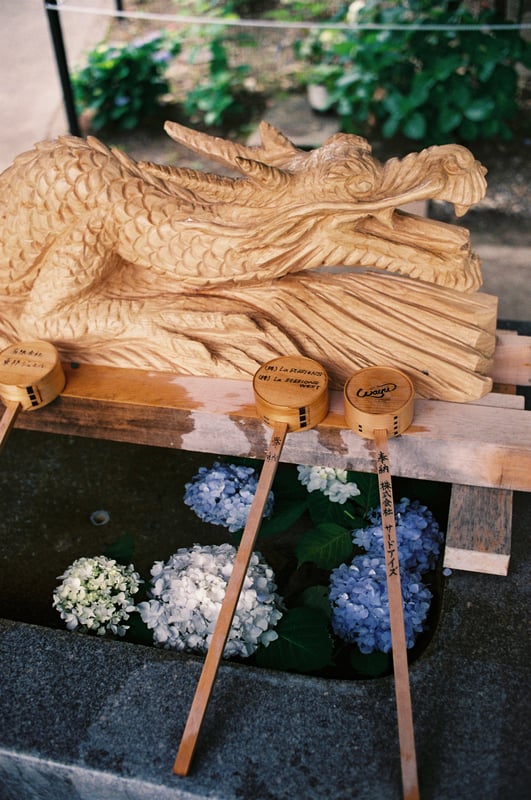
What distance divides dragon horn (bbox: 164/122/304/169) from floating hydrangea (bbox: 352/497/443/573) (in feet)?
3.39

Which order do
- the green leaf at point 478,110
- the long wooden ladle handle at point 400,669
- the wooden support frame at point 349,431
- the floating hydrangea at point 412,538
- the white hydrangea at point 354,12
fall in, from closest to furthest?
1. the long wooden ladle handle at point 400,669
2. the wooden support frame at point 349,431
3. the floating hydrangea at point 412,538
4. the green leaf at point 478,110
5. the white hydrangea at point 354,12

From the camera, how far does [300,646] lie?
1.79 metres

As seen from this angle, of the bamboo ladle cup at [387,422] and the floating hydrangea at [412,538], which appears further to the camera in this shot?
the floating hydrangea at [412,538]

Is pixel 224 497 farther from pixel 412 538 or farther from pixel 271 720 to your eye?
pixel 271 720

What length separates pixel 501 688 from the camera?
164 cm

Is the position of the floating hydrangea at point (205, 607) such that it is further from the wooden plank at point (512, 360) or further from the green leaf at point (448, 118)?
the green leaf at point (448, 118)

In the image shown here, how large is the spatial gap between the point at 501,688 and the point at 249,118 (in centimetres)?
407

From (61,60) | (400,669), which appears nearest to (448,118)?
(61,60)

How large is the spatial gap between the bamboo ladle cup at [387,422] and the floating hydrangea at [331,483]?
13.4 inches

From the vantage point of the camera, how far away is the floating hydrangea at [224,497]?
2.14 m

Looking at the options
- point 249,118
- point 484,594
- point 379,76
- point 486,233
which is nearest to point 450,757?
point 484,594

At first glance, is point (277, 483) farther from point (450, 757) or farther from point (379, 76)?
point (379, 76)

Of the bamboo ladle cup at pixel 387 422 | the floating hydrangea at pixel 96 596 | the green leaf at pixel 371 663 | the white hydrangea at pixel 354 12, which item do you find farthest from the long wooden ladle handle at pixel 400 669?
the white hydrangea at pixel 354 12

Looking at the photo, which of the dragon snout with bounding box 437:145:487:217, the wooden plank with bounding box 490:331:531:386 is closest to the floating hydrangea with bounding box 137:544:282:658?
the wooden plank with bounding box 490:331:531:386
